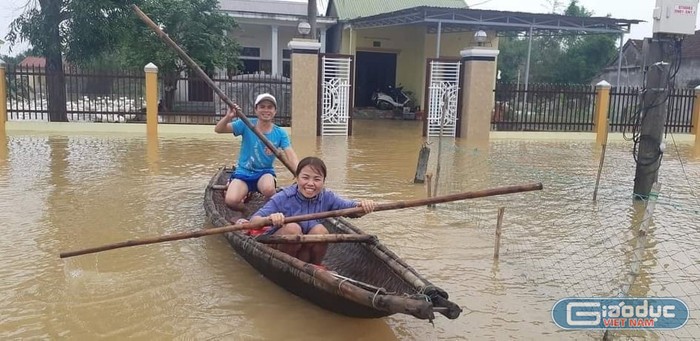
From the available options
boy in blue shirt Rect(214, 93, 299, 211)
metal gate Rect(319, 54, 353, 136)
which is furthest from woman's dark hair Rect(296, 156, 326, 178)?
metal gate Rect(319, 54, 353, 136)

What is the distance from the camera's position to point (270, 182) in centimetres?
550

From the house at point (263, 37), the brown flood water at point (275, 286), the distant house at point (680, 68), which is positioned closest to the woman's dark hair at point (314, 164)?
the brown flood water at point (275, 286)

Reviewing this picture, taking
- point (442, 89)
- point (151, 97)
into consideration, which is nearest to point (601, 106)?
point (442, 89)

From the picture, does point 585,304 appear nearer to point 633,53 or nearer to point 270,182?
point 270,182

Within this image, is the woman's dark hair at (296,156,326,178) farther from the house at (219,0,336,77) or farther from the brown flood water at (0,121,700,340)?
the house at (219,0,336,77)

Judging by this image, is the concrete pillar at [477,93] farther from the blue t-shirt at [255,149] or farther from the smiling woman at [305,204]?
the smiling woman at [305,204]

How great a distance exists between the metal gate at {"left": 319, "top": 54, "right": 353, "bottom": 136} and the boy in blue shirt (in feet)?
29.3

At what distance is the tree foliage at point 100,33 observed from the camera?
539 inches

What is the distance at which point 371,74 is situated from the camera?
22734mm

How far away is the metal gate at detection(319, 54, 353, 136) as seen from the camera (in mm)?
14344

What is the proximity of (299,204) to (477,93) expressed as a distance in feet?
37.8

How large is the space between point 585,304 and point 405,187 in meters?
4.35

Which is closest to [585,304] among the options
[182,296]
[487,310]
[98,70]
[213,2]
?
[487,310]

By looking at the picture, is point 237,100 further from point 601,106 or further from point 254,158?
point 254,158
